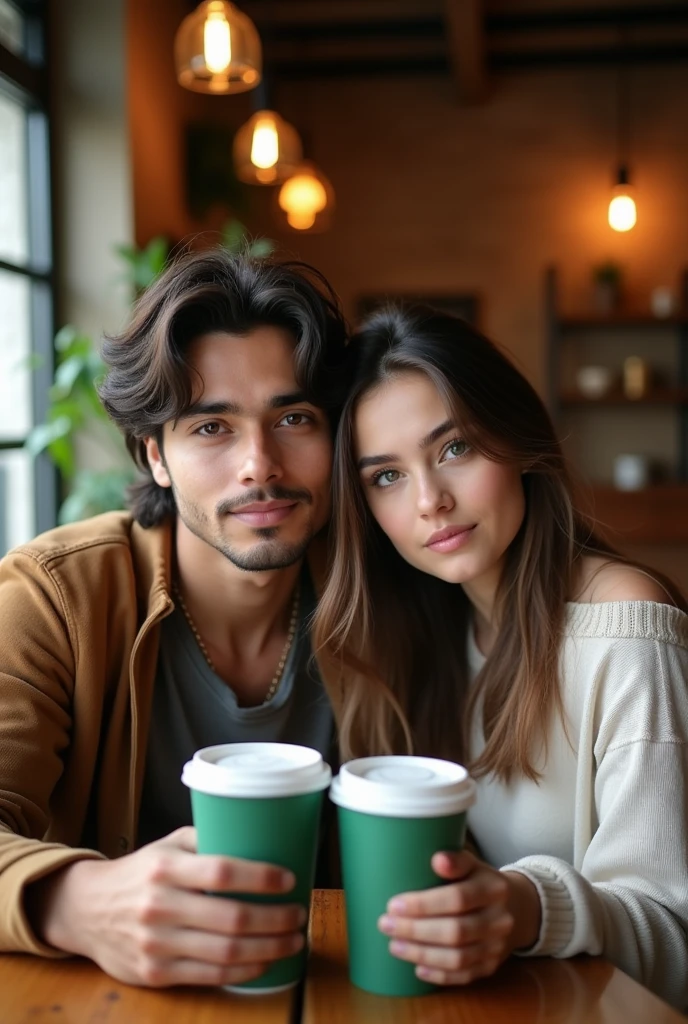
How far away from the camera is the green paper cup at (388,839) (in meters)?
0.90

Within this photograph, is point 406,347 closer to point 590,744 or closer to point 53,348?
point 590,744

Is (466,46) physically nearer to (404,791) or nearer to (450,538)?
(450,538)

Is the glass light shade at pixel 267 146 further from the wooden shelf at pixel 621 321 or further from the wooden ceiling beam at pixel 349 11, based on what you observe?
the wooden shelf at pixel 621 321

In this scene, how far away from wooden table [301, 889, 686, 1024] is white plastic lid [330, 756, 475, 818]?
18cm

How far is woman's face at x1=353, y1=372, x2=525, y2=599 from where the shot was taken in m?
1.54

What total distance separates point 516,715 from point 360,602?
0.29 metres

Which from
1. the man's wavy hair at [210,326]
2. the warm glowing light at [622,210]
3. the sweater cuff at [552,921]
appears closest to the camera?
the sweater cuff at [552,921]

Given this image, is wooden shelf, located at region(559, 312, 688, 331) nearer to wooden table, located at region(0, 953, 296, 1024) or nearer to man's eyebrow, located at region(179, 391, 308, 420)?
man's eyebrow, located at region(179, 391, 308, 420)

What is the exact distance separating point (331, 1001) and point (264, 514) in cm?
79

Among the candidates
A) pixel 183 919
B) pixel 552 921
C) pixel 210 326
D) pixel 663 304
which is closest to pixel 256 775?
pixel 183 919

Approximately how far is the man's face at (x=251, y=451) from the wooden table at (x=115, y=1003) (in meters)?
0.73

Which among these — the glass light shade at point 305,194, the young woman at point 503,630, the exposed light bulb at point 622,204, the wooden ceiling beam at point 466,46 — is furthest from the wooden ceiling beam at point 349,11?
the young woman at point 503,630

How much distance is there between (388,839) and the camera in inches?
35.8

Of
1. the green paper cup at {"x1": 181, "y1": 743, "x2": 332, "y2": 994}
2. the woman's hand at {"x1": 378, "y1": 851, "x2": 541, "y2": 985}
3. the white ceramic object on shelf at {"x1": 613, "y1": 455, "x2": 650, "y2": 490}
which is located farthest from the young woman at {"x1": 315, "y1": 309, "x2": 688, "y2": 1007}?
the white ceramic object on shelf at {"x1": 613, "y1": 455, "x2": 650, "y2": 490}
